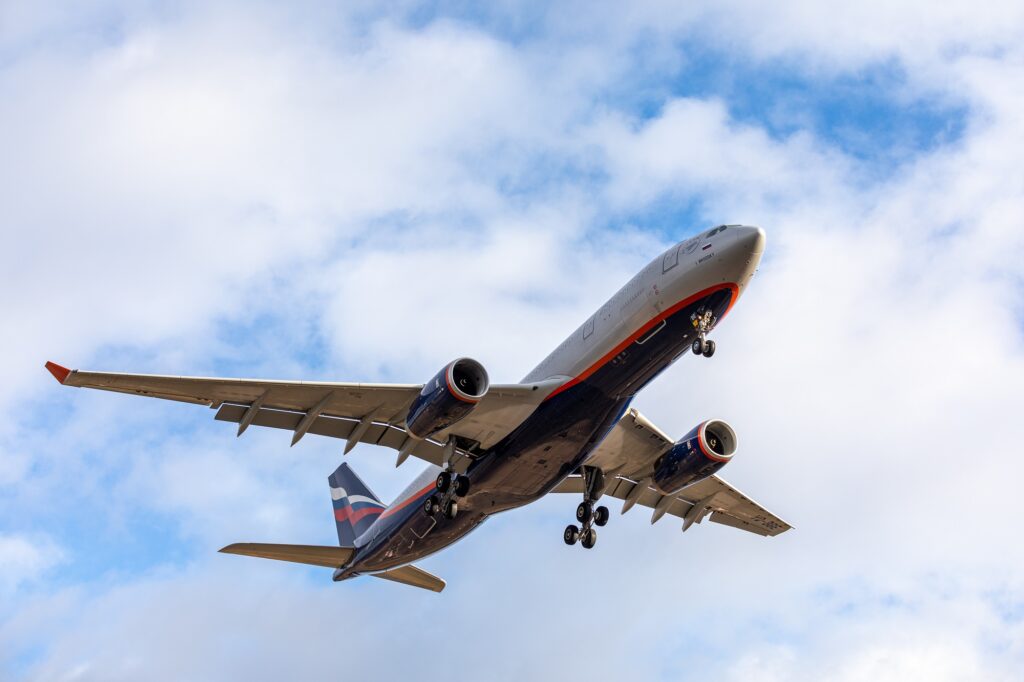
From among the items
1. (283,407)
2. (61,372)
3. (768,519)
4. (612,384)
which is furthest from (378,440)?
(768,519)

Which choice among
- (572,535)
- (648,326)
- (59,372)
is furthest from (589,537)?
(59,372)

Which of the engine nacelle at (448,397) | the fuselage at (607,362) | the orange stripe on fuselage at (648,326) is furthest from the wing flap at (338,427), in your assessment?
the orange stripe on fuselage at (648,326)

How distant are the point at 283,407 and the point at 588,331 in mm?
8006

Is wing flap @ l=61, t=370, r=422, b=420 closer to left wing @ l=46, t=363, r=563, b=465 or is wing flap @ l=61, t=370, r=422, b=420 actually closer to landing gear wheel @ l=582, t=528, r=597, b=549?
left wing @ l=46, t=363, r=563, b=465

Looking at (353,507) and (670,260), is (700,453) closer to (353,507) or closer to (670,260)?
(670,260)

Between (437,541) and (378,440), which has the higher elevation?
(378,440)

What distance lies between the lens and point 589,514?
3136 cm

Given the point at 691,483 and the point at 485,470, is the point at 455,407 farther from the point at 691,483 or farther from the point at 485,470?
the point at 691,483

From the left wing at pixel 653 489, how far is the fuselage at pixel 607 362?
3.36 m

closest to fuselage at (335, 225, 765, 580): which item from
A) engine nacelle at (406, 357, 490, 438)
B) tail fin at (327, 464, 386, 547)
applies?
engine nacelle at (406, 357, 490, 438)

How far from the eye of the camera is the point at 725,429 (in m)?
30.5

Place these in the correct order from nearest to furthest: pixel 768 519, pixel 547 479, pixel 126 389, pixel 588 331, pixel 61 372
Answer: pixel 61 372 → pixel 126 389 → pixel 588 331 → pixel 547 479 → pixel 768 519

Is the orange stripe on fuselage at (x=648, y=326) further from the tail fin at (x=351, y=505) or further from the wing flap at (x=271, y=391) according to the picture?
the tail fin at (x=351, y=505)

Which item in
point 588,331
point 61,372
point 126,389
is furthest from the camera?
point 588,331
